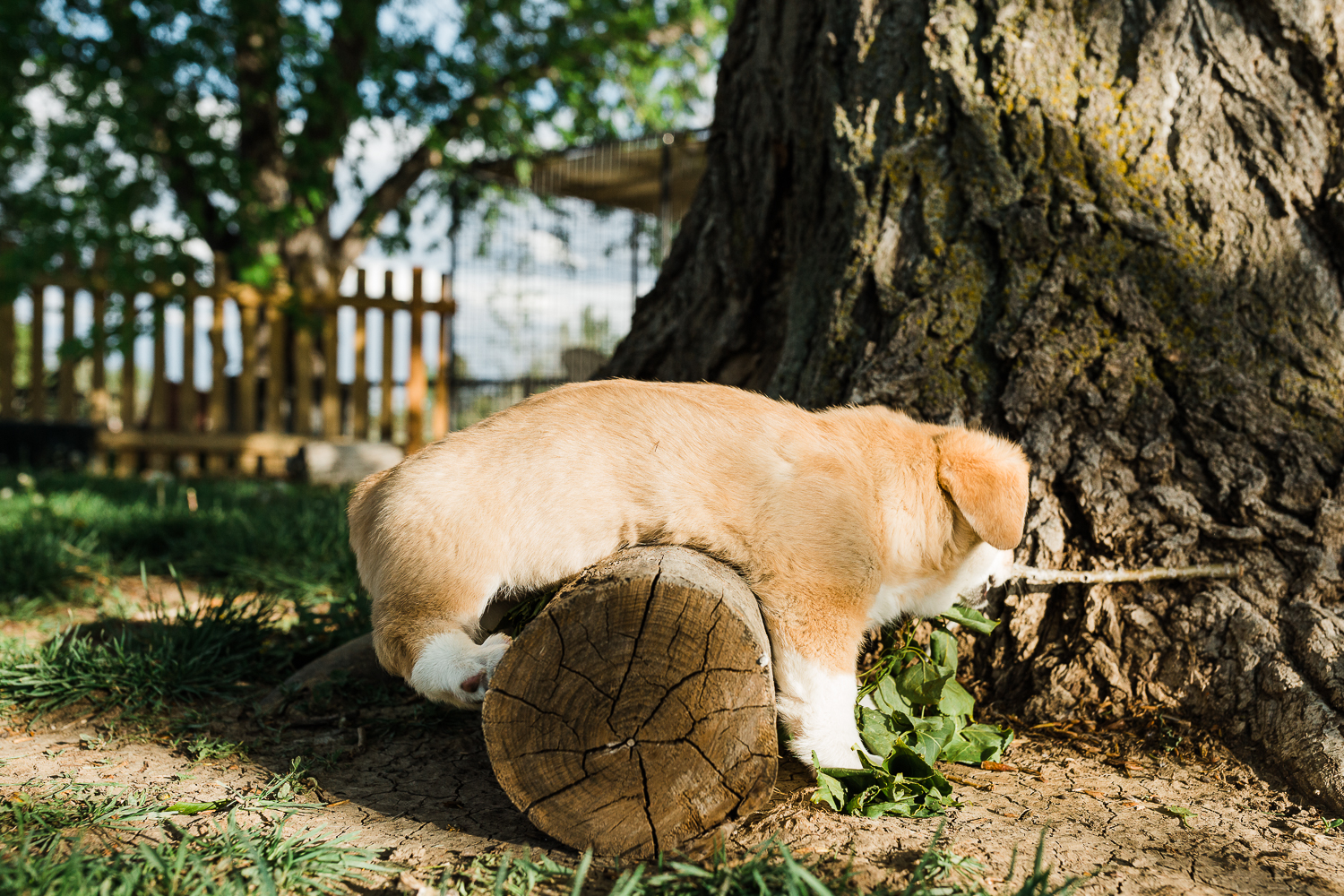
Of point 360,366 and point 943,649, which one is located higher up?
point 360,366

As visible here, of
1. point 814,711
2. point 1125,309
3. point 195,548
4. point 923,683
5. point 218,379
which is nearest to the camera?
point 814,711

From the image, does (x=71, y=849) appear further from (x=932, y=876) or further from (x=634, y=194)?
(x=634, y=194)

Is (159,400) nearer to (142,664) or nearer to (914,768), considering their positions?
(142,664)

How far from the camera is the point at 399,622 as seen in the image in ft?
7.23

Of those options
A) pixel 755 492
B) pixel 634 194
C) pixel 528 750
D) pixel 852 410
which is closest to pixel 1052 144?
pixel 852 410

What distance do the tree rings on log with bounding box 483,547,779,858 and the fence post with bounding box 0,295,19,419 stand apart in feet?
35.2

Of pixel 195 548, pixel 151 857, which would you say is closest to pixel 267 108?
pixel 195 548

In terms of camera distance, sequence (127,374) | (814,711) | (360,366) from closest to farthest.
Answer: (814,711) → (127,374) → (360,366)

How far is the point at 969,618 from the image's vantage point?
2652mm

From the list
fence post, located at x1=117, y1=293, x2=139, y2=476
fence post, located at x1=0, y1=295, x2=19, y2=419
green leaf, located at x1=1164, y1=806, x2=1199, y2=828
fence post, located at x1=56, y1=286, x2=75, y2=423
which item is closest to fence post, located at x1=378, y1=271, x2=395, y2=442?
fence post, located at x1=117, y1=293, x2=139, y2=476

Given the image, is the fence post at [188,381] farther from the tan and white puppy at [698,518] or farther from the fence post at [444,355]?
the tan and white puppy at [698,518]

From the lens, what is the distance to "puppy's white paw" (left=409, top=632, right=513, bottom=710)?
2041 millimetres

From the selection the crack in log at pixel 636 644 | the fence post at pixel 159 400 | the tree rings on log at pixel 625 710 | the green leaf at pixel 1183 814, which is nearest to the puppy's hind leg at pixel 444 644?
the tree rings on log at pixel 625 710

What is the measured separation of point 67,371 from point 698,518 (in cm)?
1012
